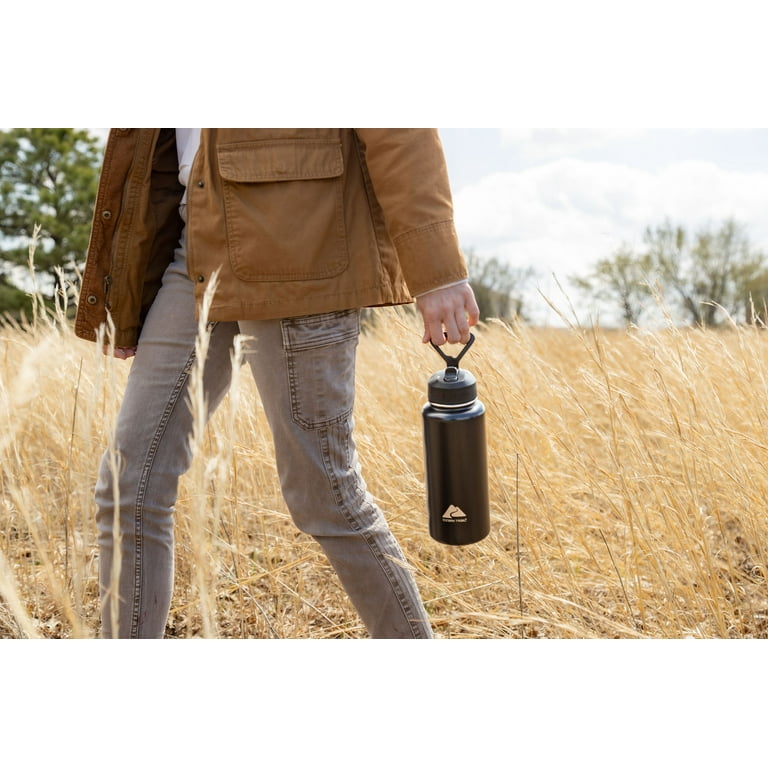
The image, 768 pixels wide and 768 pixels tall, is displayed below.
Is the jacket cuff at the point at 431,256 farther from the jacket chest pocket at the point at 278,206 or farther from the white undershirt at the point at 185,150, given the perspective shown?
the white undershirt at the point at 185,150

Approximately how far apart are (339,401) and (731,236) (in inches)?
982

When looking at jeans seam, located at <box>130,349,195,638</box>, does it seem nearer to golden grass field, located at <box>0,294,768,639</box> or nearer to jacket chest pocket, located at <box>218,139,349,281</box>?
golden grass field, located at <box>0,294,768,639</box>

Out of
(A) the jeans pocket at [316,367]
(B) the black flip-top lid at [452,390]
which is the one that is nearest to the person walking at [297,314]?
(A) the jeans pocket at [316,367]

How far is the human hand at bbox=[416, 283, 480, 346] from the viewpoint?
1340 mm

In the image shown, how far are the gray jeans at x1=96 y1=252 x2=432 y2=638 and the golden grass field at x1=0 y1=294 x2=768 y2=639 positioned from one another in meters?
0.10

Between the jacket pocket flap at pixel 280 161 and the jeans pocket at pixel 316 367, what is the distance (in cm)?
27

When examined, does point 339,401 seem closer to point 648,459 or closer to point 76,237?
point 648,459

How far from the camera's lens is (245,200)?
4.33ft

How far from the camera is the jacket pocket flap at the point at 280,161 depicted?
1.31 m

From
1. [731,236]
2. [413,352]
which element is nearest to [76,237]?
[413,352]

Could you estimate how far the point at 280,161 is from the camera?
131cm

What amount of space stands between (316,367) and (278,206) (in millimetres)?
312

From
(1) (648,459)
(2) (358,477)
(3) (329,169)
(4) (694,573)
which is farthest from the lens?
(1) (648,459)

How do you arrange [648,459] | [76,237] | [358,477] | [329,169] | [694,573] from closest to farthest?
[329,169] < [358,477] < [694,573] < [648,459] < [76,237]
